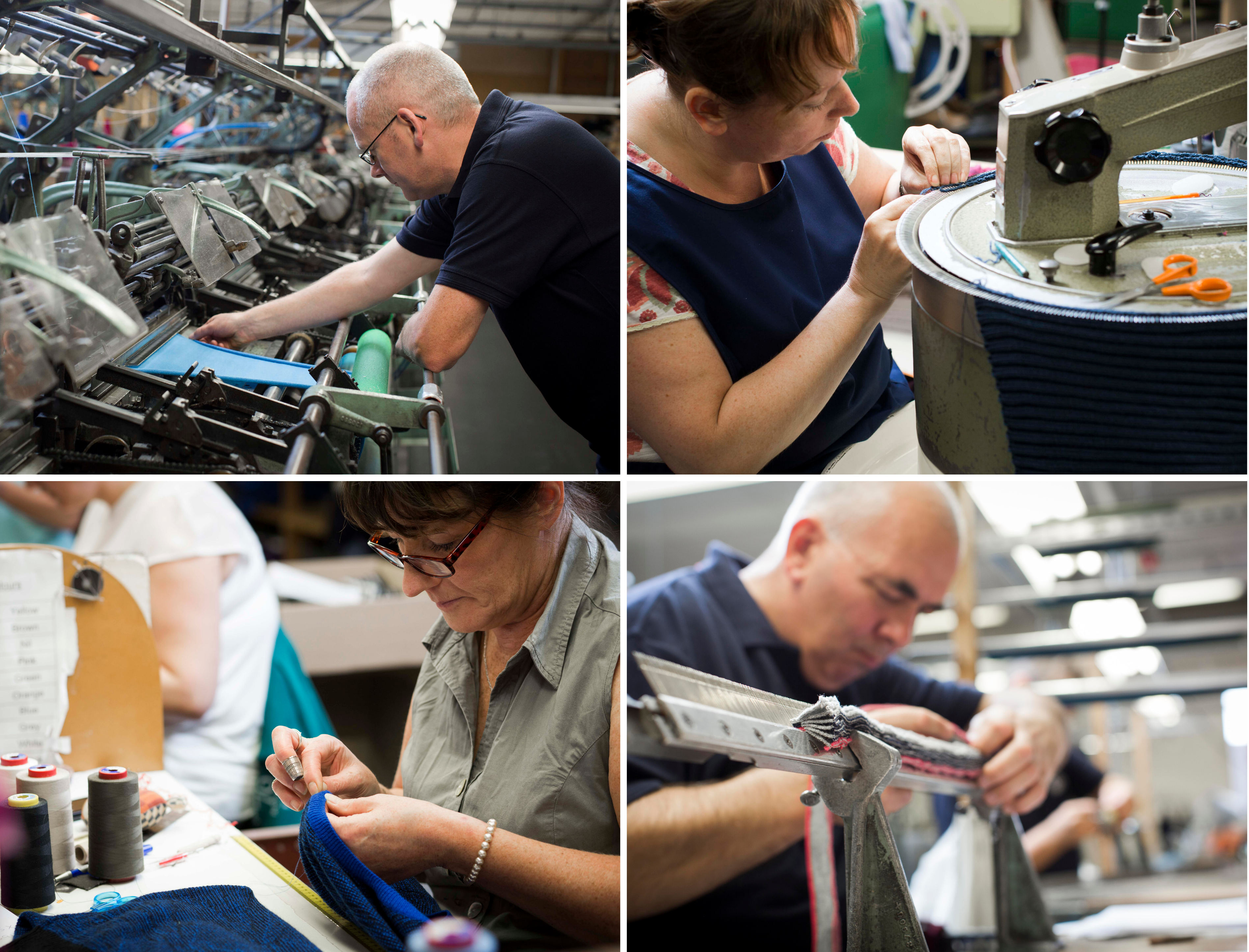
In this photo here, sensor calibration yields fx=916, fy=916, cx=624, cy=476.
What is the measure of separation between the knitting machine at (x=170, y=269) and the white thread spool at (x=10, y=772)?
42 cm

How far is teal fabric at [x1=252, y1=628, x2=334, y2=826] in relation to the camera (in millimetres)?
1472

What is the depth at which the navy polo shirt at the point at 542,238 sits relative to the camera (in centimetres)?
107

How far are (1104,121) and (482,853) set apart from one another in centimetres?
105

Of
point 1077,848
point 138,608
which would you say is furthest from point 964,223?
point 1077,848

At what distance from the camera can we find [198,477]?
3.47 ft

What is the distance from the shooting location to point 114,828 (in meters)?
1.14

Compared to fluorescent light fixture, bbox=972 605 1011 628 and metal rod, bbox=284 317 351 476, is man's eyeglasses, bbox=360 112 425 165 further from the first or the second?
fluorescent light fixture, bbox=972 605 1011 628

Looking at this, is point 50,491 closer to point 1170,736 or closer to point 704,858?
point 704,858

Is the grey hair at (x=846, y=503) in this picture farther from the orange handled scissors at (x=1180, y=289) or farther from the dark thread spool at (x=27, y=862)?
the dark thread spool at (x=27, y=862)

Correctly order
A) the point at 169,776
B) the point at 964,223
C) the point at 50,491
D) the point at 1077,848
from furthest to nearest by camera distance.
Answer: the point at 1077,848
the point at 169,776
the point at 50,491
the point at 964,223

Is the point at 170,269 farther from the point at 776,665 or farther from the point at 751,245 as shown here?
the point at 776,665

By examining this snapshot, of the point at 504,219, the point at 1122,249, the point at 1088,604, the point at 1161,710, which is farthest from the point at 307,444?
the point at 1161,710

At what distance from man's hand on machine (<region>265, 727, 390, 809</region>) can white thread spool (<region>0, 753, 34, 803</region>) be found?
11.6 inches

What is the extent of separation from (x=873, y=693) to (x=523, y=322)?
0.83 metres
